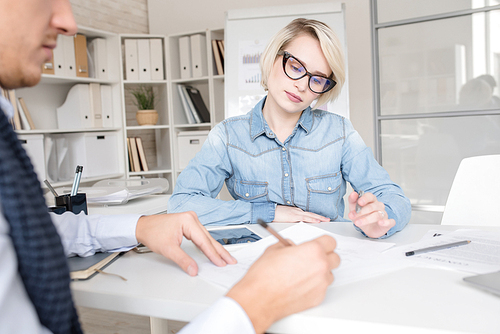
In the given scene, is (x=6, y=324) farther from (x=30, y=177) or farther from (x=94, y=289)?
(x=94, y=289)

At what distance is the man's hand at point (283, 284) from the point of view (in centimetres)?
50

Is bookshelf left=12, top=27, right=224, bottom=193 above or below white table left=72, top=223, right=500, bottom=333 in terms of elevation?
above

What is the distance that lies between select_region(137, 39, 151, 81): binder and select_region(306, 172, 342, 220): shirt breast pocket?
9.13ft

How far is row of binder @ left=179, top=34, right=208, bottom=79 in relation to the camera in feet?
12.3

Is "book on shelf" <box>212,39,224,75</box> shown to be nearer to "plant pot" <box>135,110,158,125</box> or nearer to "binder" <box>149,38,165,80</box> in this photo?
"binder" <box>149,38,165,80</box>

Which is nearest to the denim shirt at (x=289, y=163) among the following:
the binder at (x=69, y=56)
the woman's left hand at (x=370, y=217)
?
the woman's left hand at (x=370, y=217)

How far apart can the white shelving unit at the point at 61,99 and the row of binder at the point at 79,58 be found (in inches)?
1.9

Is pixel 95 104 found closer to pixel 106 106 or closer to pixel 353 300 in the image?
pixel 106 106

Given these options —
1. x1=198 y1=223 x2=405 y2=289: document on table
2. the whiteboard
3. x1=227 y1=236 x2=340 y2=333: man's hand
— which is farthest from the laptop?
the whiteboard

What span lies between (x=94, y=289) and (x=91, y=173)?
2933 millimetres

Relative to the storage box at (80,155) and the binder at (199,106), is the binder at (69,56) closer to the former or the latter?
the storage box at (80,155)

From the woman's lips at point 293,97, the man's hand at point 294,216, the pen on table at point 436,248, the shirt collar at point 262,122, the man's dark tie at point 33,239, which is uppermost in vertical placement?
the woman's lips at point 293,97

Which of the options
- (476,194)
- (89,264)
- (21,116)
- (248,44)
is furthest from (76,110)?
(476,194)

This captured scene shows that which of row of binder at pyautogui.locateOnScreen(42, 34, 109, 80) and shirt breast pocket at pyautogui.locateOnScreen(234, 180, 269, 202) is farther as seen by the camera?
row of binder at pyautogui.locateOnScreen(42, 34, 109, 80)
